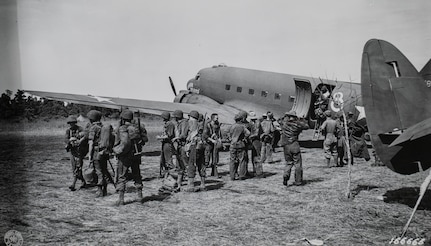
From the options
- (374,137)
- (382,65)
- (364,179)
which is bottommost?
(364,179)

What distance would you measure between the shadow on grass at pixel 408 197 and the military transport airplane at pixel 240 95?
7.47 m

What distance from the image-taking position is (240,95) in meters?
21.3

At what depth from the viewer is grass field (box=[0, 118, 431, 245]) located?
19.9 ft

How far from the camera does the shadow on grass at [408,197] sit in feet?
25.7

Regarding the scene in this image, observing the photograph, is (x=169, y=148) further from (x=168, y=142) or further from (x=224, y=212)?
(x=224, y=212)

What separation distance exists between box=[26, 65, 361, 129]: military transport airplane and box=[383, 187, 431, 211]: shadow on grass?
7466mm

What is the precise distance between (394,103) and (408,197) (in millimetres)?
2730

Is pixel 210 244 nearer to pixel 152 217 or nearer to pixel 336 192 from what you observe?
pixel 152 217

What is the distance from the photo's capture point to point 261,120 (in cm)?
1431

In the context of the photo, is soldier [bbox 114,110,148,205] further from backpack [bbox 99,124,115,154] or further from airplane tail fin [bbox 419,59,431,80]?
airplane tail fin [bbox 419,59,431,80]

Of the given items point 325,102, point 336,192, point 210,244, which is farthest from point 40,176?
point 325,102

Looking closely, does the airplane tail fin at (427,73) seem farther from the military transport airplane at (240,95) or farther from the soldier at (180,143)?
the military transport airplane at (240,95)

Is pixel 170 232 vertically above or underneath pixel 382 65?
underneath

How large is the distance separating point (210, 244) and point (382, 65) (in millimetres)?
4999
